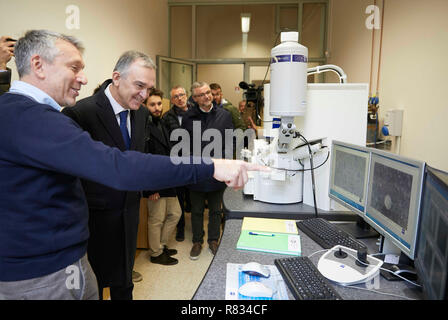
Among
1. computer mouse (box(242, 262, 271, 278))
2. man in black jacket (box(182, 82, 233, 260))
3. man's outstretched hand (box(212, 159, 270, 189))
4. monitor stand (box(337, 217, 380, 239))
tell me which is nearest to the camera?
man's outstretched hand (box(212, 159, 270, 189))

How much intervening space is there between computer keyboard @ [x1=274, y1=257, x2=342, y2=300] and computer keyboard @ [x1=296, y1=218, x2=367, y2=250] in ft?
0.73

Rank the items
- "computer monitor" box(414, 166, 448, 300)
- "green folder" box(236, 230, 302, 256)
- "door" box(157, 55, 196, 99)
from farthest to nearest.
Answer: "door" box(157, 55, 196, 99) < "green folder" box(236, 230, 302, 256) < "computer monitor" box(414, 166, 448, 300)

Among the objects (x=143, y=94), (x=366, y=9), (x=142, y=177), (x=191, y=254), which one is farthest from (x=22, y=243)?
(x=366, y=9)

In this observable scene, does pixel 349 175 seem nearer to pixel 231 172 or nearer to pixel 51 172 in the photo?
pixel 231 172

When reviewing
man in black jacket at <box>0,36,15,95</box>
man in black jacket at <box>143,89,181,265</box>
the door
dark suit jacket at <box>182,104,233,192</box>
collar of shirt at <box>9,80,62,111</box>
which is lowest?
man in black jacket at <box>143,89,181,265</box>

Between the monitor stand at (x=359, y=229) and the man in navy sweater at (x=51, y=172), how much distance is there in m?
0.79

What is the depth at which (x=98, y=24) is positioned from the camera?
2.81 m

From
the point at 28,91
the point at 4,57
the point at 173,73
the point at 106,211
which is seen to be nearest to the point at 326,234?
the point at 106,211

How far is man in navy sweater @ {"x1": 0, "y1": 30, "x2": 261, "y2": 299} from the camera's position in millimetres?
771

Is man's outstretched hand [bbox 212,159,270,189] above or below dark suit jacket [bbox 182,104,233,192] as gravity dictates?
below

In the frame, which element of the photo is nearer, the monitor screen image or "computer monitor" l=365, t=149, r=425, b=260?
"computer monitor" l=365, t=149, r=425, b=260

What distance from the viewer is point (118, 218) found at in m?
1.47

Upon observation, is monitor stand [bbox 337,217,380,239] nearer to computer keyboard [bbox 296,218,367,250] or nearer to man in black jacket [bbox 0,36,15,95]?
computer keyboard [bbox 296,218,367,250]

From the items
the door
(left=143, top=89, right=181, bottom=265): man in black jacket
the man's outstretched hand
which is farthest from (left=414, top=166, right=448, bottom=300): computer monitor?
the door
